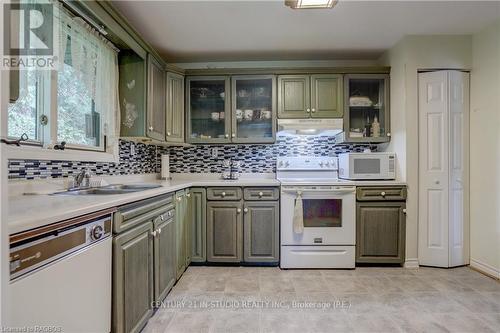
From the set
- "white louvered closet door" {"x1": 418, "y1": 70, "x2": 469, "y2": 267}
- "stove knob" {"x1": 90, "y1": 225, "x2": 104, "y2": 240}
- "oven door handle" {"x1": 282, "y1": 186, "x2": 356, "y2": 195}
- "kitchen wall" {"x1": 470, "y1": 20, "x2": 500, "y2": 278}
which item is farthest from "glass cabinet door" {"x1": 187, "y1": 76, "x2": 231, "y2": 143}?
"kitchen wall" {"x1": 470, "y1": 20, "x2": 500, "y2": 278}

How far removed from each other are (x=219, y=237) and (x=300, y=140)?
1557mm

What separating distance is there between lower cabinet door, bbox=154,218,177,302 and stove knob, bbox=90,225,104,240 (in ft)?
2.02

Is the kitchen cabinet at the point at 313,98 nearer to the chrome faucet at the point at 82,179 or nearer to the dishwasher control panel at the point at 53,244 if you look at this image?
the chrome faucet at the point at 82,179

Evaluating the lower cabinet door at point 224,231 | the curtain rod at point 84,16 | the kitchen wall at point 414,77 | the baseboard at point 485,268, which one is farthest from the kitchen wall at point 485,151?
the curtain rod at point 84,16

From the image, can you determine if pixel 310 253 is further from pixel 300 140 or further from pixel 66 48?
pixel 66 48

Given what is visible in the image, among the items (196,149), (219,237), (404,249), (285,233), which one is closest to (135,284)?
(219,237)

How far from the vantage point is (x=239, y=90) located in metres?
3.20

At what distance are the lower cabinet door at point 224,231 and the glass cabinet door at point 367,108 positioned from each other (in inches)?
62.8

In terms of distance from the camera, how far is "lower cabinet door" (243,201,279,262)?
2.75m

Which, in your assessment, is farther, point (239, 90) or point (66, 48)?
point (239, 90)

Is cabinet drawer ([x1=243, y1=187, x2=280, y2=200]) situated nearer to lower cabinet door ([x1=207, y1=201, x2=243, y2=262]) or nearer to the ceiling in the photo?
lower cabinet door ([x1=207, y1=201, x2=243, y2=262])

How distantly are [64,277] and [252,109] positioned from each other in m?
2.59

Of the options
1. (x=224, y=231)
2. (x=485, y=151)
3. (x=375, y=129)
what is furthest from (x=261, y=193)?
(x=485, y=151)

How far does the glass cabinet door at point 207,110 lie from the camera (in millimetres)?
3141
